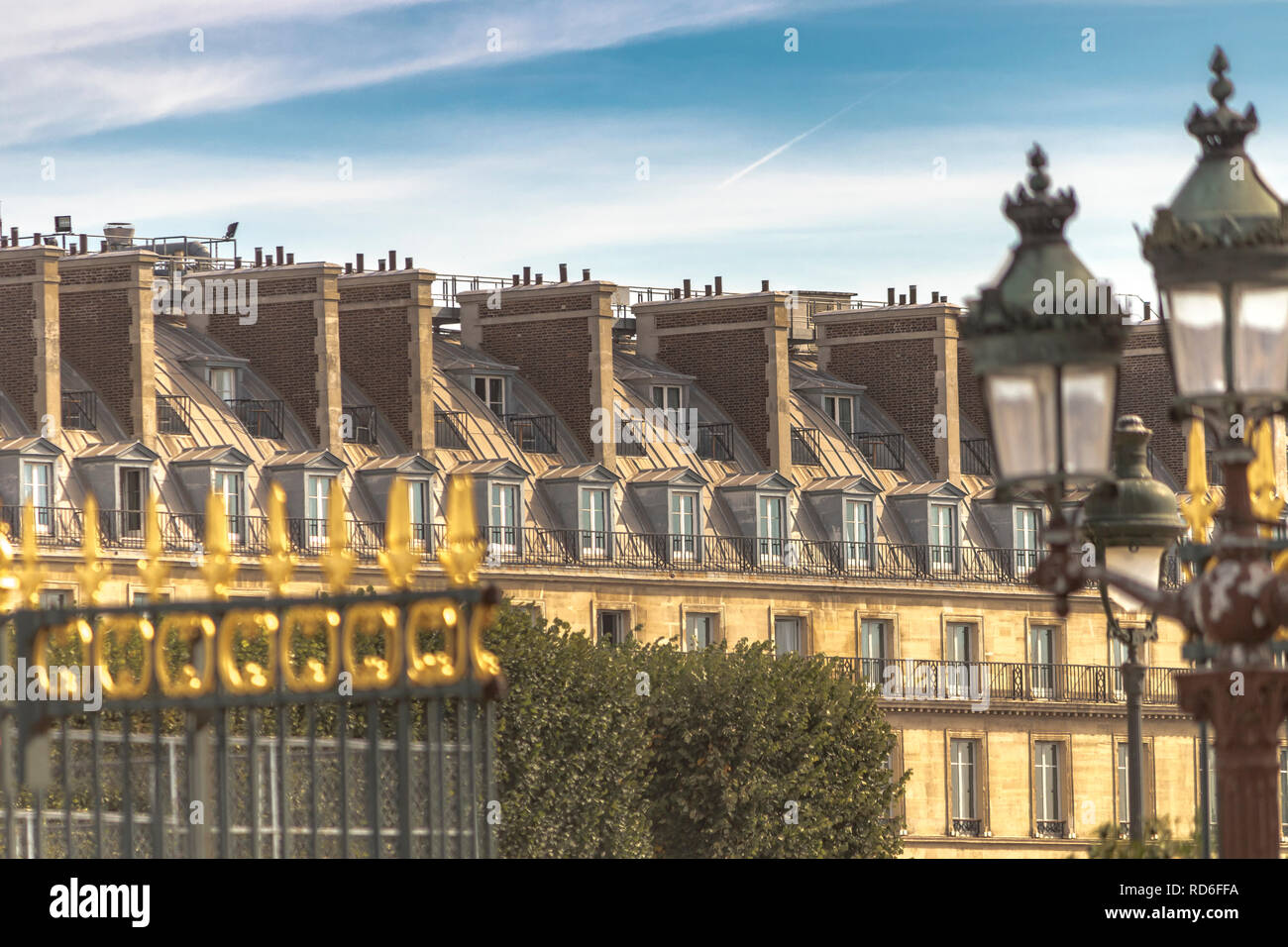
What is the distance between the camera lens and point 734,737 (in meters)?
61.8

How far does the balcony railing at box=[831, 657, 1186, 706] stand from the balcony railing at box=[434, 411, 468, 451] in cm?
1022

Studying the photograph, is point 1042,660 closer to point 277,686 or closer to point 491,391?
point 491,391

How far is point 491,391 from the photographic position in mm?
73812

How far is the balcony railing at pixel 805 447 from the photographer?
7850 centimetres

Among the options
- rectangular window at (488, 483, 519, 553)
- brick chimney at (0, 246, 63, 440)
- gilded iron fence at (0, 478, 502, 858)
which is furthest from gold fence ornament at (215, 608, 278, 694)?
rectangular window at (488, 483, 519, 553)

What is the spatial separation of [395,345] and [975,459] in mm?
18427

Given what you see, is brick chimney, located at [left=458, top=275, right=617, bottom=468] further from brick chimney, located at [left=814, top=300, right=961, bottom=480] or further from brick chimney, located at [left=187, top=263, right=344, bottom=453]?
brick chimney, located at [left=814, top=300, right=961, bottom=480]

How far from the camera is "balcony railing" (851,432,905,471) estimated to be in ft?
263

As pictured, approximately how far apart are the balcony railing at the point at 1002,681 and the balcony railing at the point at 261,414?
14.3m

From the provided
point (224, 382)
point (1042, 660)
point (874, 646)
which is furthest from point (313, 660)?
point (1042, 660)

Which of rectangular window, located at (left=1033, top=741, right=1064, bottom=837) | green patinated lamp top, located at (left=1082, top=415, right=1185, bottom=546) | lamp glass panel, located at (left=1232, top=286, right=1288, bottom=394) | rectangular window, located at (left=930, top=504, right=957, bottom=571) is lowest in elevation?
rectangular window, located at (left=1033, top=741, right=1064, bottom=837)

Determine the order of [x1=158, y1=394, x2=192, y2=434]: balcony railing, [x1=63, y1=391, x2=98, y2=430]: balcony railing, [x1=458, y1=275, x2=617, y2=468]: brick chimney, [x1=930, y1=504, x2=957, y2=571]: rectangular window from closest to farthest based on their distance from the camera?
[x1=63, y1=391, x2=98, y2=430]: balcony railing
[x1=158, y1=394, x2=192, y2=434]: balcony railing
[x1=458, y1=275, x2=617, y2=468]: brick chimney
[x1=930, y1=504, x2=957, y2=571]: rectangular window
